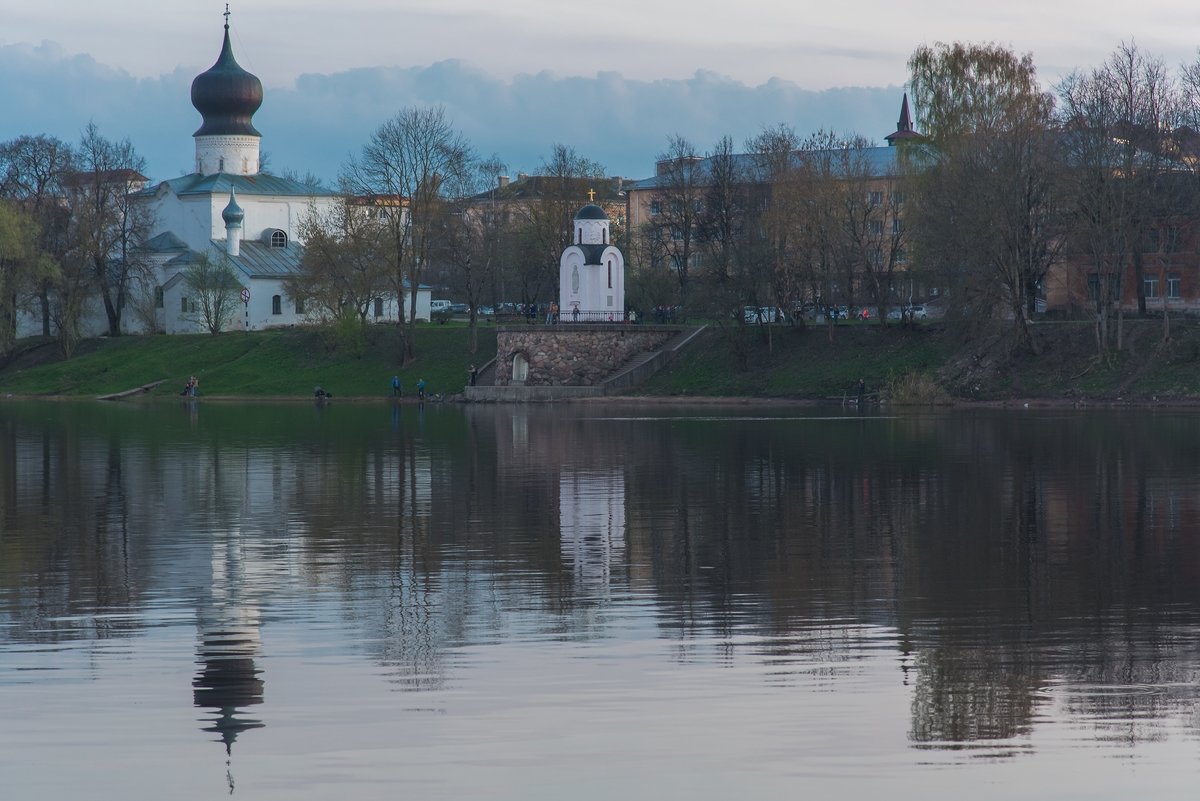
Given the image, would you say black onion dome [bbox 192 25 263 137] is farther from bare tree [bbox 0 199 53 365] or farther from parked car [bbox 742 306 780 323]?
parked car [bbox 742 306 780 323]

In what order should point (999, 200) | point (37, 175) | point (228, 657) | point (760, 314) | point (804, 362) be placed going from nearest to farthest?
point (228, 657) → point (999, 200) → point (804, 362) → point (760, 314) → point (37, 175)

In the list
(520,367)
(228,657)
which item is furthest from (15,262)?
(228,657)

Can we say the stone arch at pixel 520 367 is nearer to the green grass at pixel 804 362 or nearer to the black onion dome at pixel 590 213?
the green grass at pixel 804 362

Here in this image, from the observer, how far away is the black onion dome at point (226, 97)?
9194cm

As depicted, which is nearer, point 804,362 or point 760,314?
point 804,362

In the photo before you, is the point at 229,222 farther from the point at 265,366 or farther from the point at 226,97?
the point at 265,366

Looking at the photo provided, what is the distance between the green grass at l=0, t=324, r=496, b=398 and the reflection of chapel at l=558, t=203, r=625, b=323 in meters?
4.69

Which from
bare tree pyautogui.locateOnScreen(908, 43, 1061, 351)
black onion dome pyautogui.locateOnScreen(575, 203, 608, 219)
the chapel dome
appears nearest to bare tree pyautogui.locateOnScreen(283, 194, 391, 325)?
black onion dome pyautogui.locateOnScreen(575, 203, 608, 219)

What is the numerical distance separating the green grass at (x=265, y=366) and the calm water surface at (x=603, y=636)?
46080mm

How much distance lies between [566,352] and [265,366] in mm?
16060

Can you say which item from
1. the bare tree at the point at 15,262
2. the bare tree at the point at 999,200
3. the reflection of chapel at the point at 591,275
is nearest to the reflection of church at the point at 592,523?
the bare tree at the point at 999,200

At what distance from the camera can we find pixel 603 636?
1418 centimetres

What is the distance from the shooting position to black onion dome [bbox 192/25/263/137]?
302ft

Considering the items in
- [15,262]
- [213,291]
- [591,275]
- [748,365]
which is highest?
[15,262]
